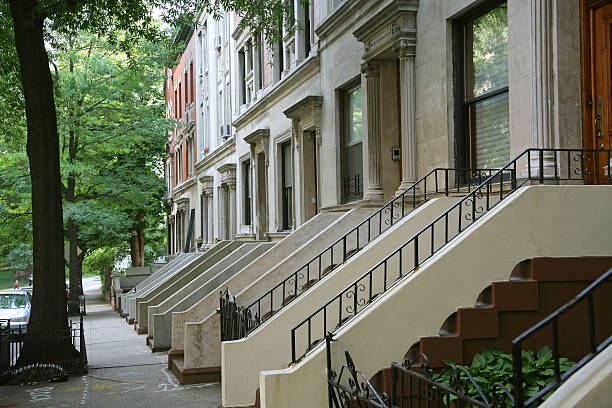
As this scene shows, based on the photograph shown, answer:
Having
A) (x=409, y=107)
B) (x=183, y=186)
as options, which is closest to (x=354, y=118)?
(x=409, y=107)

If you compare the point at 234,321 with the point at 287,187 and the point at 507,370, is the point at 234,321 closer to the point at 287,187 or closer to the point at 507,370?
the point at 507,370

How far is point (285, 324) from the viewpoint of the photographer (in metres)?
8.70

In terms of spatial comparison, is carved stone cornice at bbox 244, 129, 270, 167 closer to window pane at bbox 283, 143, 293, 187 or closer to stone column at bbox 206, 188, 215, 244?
window pane at bbox 283, 143, 293, 187

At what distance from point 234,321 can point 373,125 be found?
4.70 m

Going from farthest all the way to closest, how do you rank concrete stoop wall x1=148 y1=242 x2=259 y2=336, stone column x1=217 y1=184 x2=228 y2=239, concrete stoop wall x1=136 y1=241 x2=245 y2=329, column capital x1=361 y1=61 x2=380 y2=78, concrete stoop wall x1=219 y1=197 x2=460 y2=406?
stone column x1=217 y1=184 x2=228 y2=239 → concrete stoop wall x1=136 y1=241 x2=245 y2=329 → concrete stoop wall x1=148 y1=242 x2=259 y2=336 → column capital x1=361 y1=61 x2=380 y2=78 → concrete stoop wall x1=219 y1=197 x2=460 y2=406

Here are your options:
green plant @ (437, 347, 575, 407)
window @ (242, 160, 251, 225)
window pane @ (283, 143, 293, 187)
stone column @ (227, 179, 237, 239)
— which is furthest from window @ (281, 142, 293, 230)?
green plant @ (437, 347, 575, 407)

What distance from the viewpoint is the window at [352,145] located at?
13383mm

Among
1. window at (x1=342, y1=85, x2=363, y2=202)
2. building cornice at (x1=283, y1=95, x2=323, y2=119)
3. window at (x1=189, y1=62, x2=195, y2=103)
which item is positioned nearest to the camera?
window at (x1=342, y1=85, x2=363, y2=202)

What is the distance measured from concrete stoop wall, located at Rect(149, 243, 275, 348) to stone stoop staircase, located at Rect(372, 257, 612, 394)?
7.58 m

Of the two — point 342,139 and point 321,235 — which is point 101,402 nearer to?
point 321,235

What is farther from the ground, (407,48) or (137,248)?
(407,48)

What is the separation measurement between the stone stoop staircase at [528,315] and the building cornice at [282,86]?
9.62m

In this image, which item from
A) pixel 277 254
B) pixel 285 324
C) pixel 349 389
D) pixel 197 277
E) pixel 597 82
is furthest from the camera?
pixel 197 277

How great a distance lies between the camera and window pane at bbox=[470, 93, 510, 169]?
8797 mm
